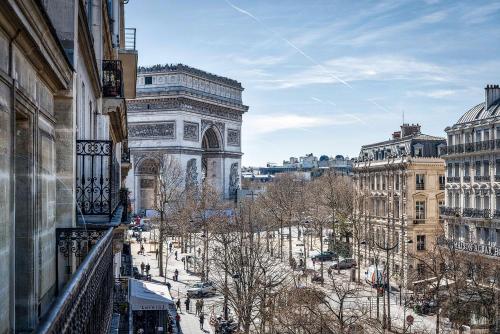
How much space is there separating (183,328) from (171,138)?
1864 inches

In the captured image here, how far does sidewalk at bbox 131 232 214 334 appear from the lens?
35031 mm

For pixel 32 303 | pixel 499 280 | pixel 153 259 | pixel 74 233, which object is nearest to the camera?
pixel 32 303

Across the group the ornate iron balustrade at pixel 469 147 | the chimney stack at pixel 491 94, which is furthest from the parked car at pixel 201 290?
the chimney stack at pixel 491 94

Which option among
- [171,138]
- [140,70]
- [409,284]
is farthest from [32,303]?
[140,70]

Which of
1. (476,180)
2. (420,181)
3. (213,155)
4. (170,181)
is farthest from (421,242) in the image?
(213,155)

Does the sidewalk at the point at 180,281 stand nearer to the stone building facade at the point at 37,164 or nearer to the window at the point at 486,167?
the window at the point at 486,167

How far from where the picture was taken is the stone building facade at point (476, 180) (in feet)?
130

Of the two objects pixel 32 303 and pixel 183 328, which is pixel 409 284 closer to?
pixel 183 328

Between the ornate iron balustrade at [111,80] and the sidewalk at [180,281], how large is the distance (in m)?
20.9

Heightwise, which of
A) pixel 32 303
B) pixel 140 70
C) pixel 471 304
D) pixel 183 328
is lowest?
pixel 183 328

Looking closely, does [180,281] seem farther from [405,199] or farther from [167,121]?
[167,121]

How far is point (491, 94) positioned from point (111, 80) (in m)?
33.6

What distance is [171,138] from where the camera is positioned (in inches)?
3142

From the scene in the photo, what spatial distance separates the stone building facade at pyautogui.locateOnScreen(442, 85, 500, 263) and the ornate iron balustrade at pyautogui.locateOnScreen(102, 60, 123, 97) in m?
29.0
